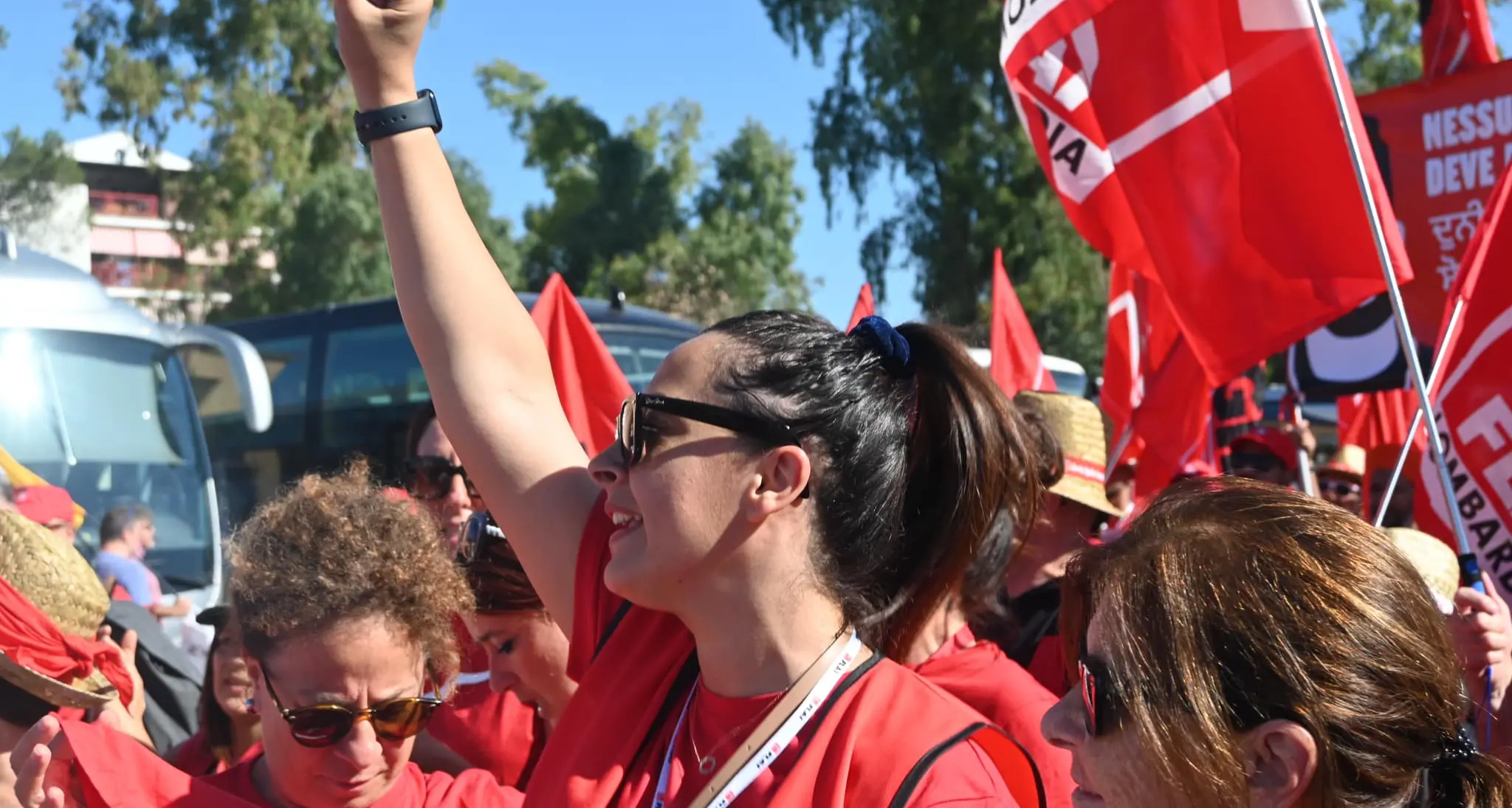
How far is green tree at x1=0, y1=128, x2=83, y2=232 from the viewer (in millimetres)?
26188

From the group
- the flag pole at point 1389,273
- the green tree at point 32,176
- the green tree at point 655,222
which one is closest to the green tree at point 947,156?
the green tree at point 655,222

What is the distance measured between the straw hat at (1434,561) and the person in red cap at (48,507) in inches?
166

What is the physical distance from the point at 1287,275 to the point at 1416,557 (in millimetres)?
735

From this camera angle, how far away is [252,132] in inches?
984

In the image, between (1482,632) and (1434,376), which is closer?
(1482,632)

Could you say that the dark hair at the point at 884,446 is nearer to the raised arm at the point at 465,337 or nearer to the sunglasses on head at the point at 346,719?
the raised arm at the point at 465,337

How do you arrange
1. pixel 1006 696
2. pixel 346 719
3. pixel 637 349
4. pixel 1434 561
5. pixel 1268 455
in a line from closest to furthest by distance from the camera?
pixel 346 719 → pixel 1006 696 → pixel 1434 561 → pixel 1268 455 → pixel 637 349

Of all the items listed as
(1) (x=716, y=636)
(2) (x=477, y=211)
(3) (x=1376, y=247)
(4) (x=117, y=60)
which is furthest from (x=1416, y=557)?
(2) (x=477, y=211)

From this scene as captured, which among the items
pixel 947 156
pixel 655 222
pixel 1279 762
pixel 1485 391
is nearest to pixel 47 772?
pixel 1279 762

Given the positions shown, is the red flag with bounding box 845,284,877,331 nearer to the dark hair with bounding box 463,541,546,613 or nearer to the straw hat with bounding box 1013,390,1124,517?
the straw hat with bounding box 1013,390,1124,517

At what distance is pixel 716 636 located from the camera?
6.63 feet

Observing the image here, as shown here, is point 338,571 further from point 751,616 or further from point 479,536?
point 751,616

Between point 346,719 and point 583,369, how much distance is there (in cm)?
272

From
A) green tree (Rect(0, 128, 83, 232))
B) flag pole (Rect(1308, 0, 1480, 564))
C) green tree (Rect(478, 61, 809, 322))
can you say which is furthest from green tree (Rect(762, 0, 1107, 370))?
flag pole (Rect(1308, 0, 1480, 564))
